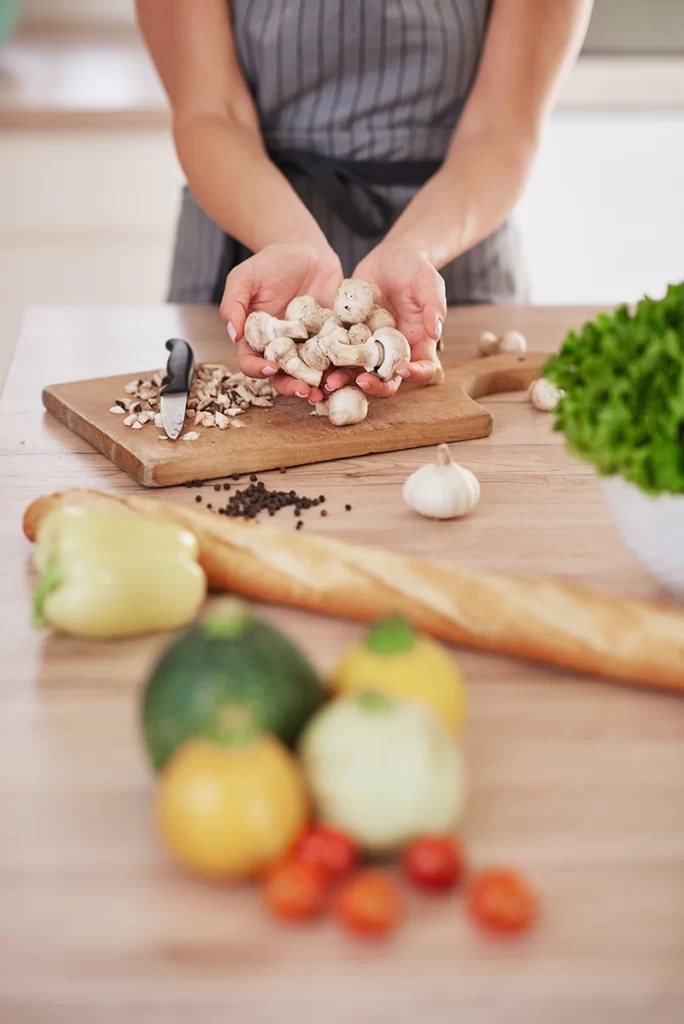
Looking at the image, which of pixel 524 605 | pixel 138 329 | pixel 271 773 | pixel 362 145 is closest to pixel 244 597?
pixel 524 605

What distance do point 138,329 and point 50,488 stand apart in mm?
625

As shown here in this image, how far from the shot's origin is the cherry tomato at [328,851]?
56 cm

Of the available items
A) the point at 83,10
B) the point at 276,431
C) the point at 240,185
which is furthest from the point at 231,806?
the point at 83,10

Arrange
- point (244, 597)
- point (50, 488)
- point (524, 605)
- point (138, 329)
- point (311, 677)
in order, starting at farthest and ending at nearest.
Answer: point (138, 329)
point (50, 488)
point (244, 597)
point (524, 605)
point (311, 677)

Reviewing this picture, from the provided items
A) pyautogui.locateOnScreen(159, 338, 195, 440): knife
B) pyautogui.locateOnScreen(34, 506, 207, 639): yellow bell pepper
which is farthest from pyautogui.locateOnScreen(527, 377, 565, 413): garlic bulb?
pyautogui.locateOnScreen(34, 506, 207, 639): yellow bell pepper

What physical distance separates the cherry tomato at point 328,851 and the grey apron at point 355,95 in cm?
134

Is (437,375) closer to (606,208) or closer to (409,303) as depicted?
(409,303)

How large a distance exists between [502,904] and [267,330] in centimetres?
84

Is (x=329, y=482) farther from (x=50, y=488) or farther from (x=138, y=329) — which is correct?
(x=138, y=329)

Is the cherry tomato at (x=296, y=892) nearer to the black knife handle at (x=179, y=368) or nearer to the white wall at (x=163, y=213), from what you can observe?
the black knife handle at (x=179, y=368)

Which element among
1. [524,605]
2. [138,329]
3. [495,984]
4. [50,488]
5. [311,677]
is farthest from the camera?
[138,329]

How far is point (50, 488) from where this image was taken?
1.15 meters

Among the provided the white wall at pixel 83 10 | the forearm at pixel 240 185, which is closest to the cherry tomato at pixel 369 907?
the forearm at pixel 240 185

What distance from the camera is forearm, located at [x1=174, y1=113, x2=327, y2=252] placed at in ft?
5.08
